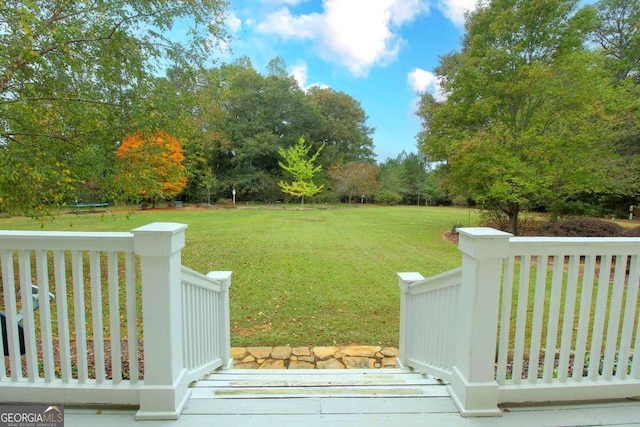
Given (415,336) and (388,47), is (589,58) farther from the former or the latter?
(415,336)

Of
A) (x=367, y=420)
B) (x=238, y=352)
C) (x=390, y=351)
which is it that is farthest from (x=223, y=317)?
(x=390, y=351)

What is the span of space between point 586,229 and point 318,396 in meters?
8.46

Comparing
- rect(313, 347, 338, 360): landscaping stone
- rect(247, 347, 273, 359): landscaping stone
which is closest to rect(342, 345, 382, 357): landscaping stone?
rect(313, 347, 338, 360): landscaping stone

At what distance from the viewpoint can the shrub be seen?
713 cm

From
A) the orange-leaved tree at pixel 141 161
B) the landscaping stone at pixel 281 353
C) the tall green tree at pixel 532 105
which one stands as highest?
the tall green tree at pixel 532 105

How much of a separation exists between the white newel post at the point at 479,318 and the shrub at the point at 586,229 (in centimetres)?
759

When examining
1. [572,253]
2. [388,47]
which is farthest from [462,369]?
[388,47]

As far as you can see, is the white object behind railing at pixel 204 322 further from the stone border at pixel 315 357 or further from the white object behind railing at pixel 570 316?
the white object behind railing at pixel 570 316

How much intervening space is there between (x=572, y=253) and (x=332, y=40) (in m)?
9.70

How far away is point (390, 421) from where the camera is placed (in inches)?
58.9

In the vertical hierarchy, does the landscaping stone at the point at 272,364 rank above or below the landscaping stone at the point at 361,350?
below

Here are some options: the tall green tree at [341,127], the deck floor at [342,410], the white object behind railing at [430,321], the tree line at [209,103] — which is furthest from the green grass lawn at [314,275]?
the tall green tree at [341,127]

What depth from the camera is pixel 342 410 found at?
156 cm
